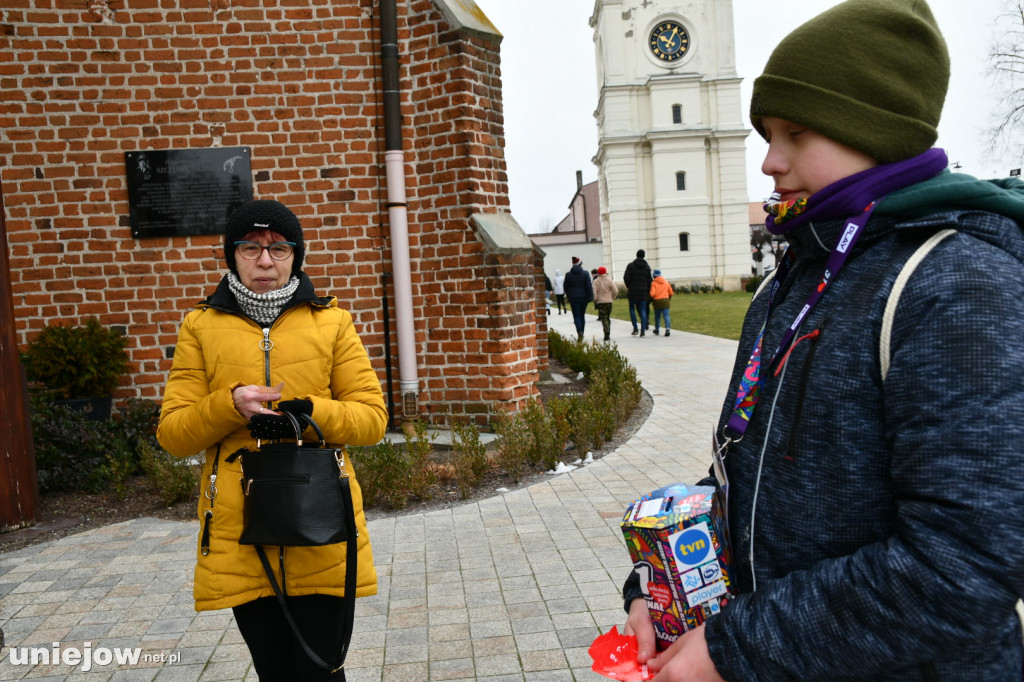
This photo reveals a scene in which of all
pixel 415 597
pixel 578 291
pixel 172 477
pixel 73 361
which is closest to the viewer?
pixel 415 597

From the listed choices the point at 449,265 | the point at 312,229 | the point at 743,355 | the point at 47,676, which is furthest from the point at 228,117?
the point at 743,355

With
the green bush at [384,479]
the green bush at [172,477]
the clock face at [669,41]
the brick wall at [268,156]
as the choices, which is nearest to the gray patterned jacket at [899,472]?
the green bush at [384,479]

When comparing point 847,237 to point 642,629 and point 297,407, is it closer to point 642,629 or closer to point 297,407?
point 642,629

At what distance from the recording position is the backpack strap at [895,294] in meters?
1.22

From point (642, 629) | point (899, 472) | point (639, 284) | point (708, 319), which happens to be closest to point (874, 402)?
point (899, 472)

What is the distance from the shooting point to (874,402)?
124cm

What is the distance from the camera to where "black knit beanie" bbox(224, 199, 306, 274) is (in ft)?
9.02

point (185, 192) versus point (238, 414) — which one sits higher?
point (185, 192)

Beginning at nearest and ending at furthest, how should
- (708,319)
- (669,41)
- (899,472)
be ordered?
1. (899,472)
2. (708,319)
3. (669,41)

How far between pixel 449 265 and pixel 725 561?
6769mm

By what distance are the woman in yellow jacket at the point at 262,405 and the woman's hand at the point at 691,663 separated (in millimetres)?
1552

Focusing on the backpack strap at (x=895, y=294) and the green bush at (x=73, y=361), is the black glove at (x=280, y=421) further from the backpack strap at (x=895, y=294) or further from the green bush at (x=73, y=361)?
the green bush at (x=73, y=361)

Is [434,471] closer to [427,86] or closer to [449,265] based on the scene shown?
[449,265]

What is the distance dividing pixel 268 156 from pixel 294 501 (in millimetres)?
6050
